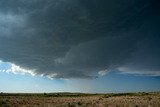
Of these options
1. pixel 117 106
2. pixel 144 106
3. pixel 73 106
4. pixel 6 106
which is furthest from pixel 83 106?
pixel 6 106

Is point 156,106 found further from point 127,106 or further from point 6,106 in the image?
point 6,106

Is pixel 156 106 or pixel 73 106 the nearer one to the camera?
pixel 156 106

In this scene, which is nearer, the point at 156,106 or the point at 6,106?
the point at 156,106

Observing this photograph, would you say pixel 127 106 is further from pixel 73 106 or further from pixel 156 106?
pixel 73 106

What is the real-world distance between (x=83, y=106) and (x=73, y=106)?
169 cm

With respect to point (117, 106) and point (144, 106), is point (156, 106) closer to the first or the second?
point (144, 106)

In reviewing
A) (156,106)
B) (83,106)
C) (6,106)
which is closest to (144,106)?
(156,106)

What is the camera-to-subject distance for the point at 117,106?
129 feet

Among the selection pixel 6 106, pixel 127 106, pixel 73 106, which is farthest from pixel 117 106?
pixel 6 106

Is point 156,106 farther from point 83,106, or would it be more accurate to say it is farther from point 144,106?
point 83,106

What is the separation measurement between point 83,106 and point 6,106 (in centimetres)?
1133

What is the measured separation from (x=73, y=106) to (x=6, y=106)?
32.3ft

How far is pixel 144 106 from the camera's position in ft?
129

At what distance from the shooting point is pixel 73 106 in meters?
41.4
